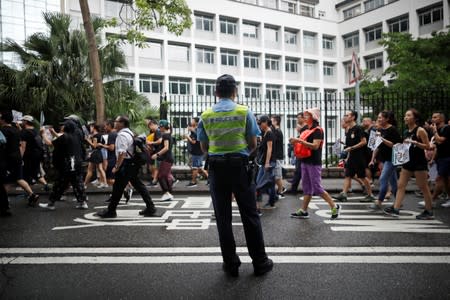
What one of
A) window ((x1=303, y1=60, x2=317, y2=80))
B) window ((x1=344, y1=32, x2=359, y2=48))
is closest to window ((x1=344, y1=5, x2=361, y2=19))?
window ((x1=344, y1=32, x2=359, y2=48))

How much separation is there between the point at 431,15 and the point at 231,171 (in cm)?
3801

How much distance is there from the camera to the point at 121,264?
13.6 ft

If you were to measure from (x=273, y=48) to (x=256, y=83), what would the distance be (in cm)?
432

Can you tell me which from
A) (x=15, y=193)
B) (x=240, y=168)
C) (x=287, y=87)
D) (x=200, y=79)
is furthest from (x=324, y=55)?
(x=240, y=168)

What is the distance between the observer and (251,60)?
129 ft

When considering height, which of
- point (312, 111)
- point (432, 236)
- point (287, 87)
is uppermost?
point (287, 87)

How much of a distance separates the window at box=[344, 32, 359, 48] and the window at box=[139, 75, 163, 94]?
892 inches

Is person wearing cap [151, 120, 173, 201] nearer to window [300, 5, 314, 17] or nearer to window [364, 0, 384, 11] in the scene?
window [300, 5, 314, 17]

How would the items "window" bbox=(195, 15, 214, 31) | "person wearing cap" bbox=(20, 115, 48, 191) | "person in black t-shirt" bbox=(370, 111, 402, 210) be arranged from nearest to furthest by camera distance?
"person in black t-shirt" bbox=(370, 111, 402, 210) → "person wearing cap" bbox=(20, 115, 48, 191) → "window" bbox=(195, 15, 214, 31)

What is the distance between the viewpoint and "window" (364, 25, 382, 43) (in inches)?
1610

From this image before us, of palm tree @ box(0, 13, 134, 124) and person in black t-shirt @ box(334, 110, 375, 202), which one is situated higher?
palm tree @ box(0, 13, 134, 124)

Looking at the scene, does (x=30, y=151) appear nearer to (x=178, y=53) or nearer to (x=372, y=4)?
(x=178, y=53)

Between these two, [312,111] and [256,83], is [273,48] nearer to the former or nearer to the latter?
[256,83]

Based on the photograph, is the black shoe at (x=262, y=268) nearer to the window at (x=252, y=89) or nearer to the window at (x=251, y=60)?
the window at (x=252, y=89)
